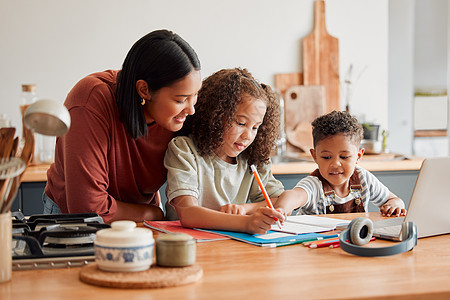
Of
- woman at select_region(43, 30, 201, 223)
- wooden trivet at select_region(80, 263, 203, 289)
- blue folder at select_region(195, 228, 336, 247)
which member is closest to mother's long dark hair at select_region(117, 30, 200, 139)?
woman at select_region(43, 30, 201, 223)

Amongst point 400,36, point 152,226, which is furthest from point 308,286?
point 400,36

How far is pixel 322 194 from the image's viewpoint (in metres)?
1.90

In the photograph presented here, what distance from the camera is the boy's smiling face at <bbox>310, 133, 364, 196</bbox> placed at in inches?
72.6

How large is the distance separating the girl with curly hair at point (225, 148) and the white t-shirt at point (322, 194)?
12cm

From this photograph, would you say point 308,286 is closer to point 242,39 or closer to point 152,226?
point 152,226

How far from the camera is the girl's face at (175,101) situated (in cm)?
156

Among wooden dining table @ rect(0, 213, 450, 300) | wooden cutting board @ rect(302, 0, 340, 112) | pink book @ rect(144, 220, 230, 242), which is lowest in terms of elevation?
wooden dining table @ rect(0, 213, 450, 300)

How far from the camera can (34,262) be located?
104cm

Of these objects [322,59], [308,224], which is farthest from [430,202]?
[322,59]

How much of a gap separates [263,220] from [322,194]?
2.04 ft

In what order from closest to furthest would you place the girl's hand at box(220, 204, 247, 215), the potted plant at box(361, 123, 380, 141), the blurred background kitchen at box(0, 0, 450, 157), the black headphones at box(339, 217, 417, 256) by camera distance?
the black headphones at box(339, 217, 417, 256)
the girl's hand at box(220, 204, 247, 215)
the blurred background kitchen at box(0, 0, 450, 157)
the potted plant at box(361, 123, 380, 141)

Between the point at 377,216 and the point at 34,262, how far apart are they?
1.03 metres

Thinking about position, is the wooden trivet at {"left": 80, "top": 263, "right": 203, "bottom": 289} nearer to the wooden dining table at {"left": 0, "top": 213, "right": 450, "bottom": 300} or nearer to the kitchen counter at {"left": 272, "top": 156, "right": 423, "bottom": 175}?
the wooden dining table at {"left": 0, "top": 213, "right": 450, "bottom": 300}

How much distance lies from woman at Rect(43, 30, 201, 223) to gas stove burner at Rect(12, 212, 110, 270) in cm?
22
